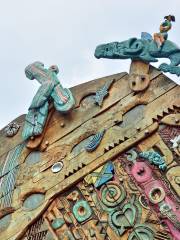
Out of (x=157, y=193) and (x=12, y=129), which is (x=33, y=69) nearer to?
(x=12, y=129)

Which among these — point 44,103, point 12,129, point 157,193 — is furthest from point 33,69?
point 157,193

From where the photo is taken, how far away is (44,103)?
7.45m

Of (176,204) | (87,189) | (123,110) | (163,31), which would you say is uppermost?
(163,31)

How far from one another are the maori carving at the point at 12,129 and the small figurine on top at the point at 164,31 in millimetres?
2222

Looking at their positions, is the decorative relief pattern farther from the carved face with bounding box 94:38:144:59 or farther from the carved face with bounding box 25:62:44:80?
the carved face with bounding box 25:62:44:80

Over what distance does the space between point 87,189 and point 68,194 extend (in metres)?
0.26

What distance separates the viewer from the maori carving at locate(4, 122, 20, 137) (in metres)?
7.77

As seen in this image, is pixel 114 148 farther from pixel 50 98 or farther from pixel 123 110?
pixel 50 98

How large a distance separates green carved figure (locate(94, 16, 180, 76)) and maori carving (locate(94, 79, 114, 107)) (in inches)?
13.1

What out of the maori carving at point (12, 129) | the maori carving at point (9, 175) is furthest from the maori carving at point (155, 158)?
the maori carving at point (12, 129)

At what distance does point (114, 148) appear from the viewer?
681 cm

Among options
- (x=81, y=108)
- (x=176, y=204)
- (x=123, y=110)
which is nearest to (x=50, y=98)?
→ (x=81, y=108)

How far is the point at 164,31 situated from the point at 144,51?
1.08 ft

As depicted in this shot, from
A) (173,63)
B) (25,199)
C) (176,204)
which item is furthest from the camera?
(25,199)
